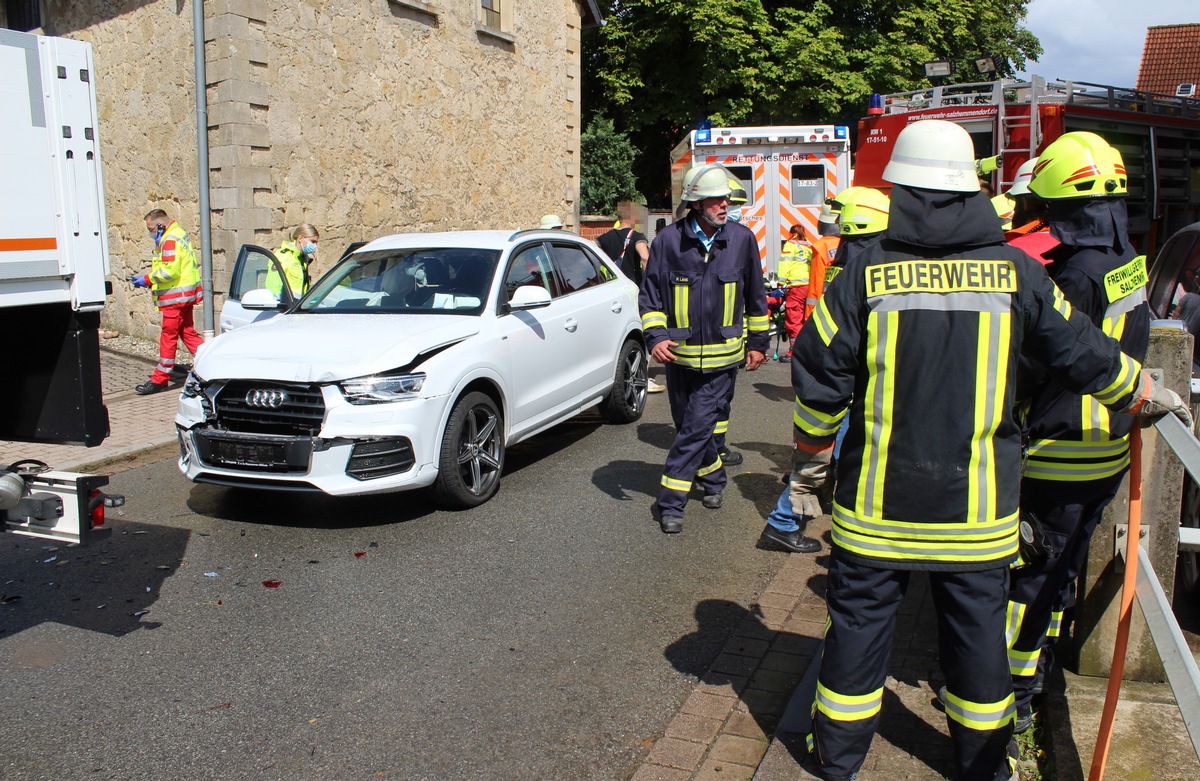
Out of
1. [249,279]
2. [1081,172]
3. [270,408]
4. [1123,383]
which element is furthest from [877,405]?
[249,279]

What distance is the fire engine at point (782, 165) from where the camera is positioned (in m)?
15.3

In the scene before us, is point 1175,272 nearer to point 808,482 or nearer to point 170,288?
point 808,482

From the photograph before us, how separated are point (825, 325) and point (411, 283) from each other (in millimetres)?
4701

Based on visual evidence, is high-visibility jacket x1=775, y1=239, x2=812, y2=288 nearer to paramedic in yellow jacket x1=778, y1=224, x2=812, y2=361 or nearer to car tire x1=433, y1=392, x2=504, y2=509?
paramedic in yellow jacket x1=778, y1=224, x2=812, y2=361

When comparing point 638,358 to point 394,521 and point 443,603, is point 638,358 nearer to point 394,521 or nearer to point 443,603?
point 394,521

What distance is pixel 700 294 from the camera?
609 cm

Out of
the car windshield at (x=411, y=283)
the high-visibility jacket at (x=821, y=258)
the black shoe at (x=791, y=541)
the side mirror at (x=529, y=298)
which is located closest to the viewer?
the black shoe at (x=791, y=541)

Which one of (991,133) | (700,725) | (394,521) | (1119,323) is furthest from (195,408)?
(991,133)

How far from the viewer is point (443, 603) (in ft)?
16.4

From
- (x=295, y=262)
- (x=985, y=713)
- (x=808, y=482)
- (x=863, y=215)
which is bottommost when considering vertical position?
(x=985, y=713)

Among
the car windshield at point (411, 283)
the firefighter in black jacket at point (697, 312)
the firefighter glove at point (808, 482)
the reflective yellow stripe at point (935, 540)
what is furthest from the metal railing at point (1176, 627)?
the car windshield at point (411, 283)

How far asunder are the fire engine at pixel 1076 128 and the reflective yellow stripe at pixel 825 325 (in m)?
12.5

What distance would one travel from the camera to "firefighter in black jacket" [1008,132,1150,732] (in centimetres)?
343

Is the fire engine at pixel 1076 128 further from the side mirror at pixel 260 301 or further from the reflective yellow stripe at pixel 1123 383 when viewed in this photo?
the reflective yellow stripe at pixel 1123 383
